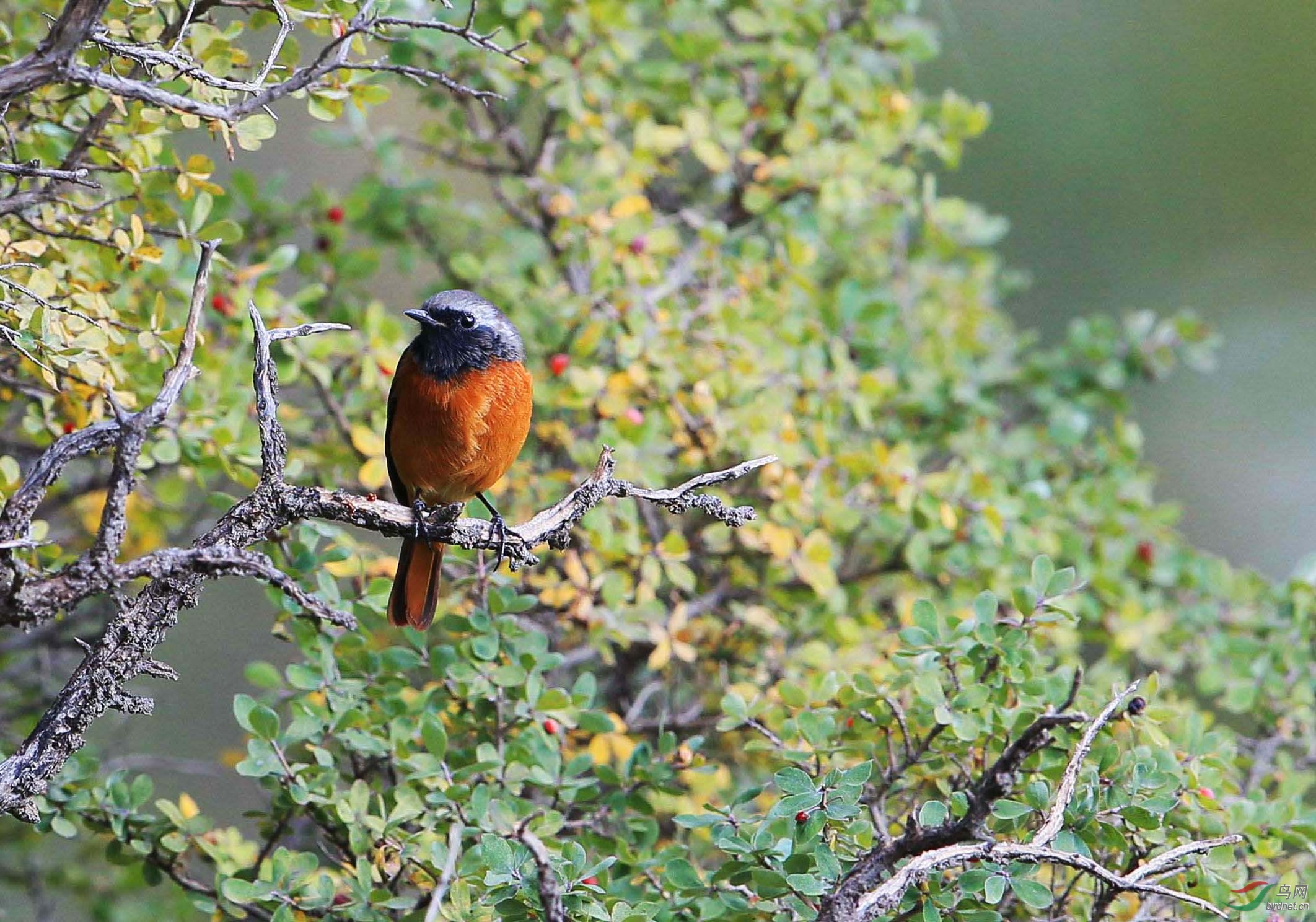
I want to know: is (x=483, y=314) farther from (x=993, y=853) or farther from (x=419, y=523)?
(x=993, y=853)

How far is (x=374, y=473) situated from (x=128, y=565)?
63.4 inches

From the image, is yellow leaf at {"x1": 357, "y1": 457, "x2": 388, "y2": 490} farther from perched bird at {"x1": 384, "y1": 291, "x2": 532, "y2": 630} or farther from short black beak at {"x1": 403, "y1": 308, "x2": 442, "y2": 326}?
short black beak at {"x1": 403, "y1": 308, "x2": 442, "y2": 326}

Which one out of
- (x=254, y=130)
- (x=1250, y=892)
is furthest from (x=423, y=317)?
(x=1250, y=892)

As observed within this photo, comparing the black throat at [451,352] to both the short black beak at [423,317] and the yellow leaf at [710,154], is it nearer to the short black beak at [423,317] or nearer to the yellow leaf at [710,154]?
the short black beak at [423,317]

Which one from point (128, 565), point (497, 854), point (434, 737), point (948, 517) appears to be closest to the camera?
point (128, 565)

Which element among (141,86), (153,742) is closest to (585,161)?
(141,86)

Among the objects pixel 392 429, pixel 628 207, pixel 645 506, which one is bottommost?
pixel 392 429

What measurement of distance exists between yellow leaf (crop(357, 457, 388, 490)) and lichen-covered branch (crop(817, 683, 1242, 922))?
180cm

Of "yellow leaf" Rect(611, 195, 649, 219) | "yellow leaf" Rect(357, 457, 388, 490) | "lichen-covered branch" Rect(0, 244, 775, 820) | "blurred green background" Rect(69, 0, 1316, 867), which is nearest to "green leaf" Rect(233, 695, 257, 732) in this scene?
"lichen-covered branch" Rect(0, 244, 775, 820)

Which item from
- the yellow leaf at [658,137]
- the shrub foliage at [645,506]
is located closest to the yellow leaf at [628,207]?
the shrub foliage at [645,506]

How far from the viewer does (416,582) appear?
3523 mm

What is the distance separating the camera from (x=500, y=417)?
3.67m

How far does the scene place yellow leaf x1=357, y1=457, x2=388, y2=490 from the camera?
3.63 m

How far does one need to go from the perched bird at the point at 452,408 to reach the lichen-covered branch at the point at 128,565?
1.08 m
